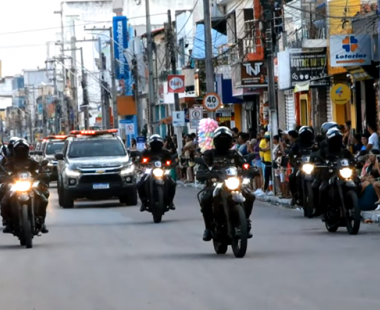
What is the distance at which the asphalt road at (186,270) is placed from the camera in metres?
11.5

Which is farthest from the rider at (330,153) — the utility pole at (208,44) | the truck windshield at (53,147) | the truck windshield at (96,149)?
the truck windshield at (53,147)

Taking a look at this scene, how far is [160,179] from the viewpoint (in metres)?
24.1

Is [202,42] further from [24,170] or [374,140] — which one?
[24,170]

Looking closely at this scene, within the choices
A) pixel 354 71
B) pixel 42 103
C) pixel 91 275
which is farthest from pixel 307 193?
pixel 42 103

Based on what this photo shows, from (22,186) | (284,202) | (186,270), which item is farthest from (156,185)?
(186,270)

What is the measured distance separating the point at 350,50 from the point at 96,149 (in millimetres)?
7988

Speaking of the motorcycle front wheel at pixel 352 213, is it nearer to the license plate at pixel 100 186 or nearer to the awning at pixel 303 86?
the license plate at pixel 100 186

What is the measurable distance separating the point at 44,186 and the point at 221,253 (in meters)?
3.99

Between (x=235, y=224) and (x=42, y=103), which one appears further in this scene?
(x=42, y=103)

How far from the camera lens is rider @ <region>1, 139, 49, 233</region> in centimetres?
1888

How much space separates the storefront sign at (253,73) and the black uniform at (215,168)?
3193 cm

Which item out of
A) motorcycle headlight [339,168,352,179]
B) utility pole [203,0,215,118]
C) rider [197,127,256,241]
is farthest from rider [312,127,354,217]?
utility pole [203,0,215,118]

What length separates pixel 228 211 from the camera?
15.7m

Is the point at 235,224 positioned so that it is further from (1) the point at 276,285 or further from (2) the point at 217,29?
(2) the point at 217,29
